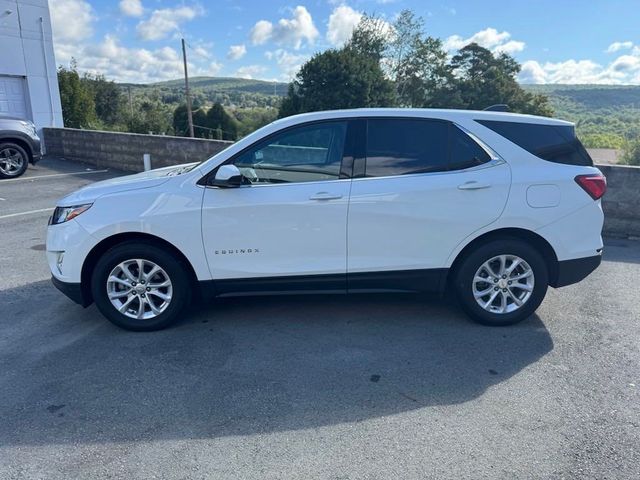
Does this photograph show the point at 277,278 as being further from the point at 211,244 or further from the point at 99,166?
the point at 99,166

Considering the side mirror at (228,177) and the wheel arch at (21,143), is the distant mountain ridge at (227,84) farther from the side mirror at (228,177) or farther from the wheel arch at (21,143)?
the side mirror at (228,177)

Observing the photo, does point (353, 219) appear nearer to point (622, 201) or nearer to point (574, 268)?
point (574, 268)

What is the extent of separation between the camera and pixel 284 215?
12.7ft

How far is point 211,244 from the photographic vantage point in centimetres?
394

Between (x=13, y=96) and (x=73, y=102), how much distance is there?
31.4 feet

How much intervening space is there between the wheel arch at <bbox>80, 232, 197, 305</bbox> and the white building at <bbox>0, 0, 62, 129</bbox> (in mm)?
13980

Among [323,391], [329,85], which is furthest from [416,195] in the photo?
[329,85]

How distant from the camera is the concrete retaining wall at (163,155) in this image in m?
7.17

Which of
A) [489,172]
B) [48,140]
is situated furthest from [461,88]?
[489,172]

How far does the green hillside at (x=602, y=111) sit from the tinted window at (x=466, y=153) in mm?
42950

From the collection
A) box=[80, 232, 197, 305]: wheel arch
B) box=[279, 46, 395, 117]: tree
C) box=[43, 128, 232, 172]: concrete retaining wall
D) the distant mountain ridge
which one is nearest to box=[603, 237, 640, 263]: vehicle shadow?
box=[80, 232, 197, 305]: wheel arch

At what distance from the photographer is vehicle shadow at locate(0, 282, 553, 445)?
116 inches

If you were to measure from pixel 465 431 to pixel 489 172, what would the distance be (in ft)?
6.80

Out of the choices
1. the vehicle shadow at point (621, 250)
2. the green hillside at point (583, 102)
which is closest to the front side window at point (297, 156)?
the vehicle shadow at point (621, 250)
